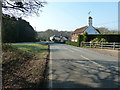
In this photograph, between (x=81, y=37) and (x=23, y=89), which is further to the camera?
(x=81, y=37)

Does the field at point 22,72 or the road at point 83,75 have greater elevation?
the field at point 22,72

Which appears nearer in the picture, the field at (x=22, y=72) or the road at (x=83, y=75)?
the field at (x=22, y=72)

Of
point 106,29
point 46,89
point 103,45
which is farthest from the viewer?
point 106,29

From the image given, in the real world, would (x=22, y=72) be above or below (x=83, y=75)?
above

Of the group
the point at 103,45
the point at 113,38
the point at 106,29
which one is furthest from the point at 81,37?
the point at 106,29

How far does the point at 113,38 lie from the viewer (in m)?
32.1

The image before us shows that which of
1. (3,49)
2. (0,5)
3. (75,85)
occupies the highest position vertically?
(0,5)

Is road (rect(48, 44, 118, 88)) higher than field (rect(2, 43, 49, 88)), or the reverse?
field (rect(2, 43, 49, 88))

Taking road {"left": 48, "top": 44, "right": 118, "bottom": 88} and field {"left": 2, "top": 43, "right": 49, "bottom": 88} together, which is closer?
field {"left": 2, "top": 43, "right": 49, "bottom": 88}

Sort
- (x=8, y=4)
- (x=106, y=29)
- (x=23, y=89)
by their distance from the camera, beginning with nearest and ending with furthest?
(x=23, y=89) → (x=8, y=4) → (x=106, y=29)

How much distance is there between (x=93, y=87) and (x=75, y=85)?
25.1 inches

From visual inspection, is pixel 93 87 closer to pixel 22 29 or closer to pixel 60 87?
pixel 60 87

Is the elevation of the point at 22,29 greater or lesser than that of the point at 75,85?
greater

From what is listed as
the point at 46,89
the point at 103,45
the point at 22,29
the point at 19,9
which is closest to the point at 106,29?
the point at 22,29
